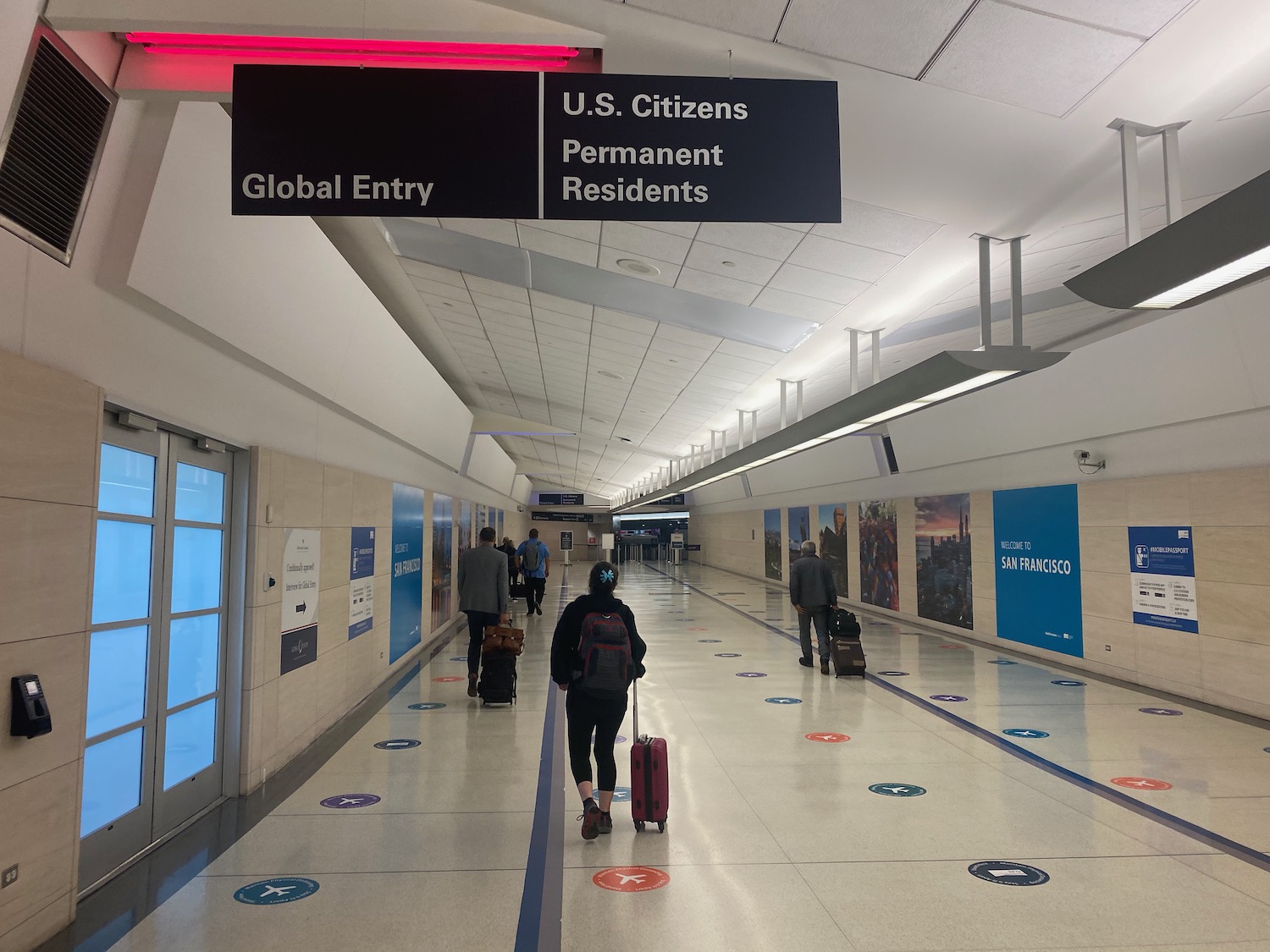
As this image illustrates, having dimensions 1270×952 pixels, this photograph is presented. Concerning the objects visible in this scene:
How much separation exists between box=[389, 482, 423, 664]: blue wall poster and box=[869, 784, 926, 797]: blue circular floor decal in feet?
18.4

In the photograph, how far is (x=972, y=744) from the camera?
6043 mm

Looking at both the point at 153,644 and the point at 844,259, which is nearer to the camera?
the point at 153,644

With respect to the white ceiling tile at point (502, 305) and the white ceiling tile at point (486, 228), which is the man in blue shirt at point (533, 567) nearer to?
the white ceiling tile at point (502, 305)

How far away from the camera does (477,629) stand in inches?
321

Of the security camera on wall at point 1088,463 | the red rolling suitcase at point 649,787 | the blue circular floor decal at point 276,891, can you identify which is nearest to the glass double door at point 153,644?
the blue circular floor decal at point 276,891

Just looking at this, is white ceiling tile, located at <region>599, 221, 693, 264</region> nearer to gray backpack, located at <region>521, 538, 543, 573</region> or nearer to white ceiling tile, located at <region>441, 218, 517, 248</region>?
white ceiling tile, located at <region>441, 218, 517, 248</region>

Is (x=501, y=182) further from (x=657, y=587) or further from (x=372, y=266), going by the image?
(x=657, y=587)

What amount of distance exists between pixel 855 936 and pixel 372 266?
680 centimetres

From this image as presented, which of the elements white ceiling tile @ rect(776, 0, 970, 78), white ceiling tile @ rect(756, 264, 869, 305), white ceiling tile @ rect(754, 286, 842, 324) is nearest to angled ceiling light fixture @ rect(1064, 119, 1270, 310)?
white ceiling tile @ rect(776, 0, 970, 78)

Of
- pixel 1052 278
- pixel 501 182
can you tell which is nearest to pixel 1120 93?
pixel 501 182

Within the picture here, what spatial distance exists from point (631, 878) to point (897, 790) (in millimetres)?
2099

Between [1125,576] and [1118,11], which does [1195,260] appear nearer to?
[1118,11]

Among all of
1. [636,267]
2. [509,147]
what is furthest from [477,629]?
[509,147]

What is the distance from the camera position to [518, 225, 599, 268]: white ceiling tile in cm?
621
